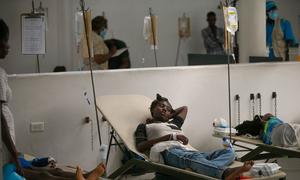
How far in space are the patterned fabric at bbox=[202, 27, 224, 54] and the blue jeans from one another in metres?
4.88

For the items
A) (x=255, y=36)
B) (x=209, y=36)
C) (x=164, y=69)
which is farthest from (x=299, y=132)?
(x=209, y=36)

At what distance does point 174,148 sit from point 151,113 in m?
0.73

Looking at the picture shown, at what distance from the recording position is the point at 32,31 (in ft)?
14.9

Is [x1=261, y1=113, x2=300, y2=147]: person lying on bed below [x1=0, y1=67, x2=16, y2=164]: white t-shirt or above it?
below

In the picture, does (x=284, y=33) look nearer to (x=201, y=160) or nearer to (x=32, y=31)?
(x=32, y=31)

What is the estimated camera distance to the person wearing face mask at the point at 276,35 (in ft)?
24.4

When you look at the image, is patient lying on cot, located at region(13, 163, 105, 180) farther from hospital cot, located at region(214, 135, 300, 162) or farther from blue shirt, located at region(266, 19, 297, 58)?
blue shirt, located at region(266, 19, 297, 58)

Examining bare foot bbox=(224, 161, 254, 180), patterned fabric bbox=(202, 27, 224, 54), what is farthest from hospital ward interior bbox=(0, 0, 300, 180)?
patterned fabric bbox=(202, 27, 224, 54)

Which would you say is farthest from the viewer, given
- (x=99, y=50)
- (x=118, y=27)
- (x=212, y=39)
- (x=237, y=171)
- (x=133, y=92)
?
(x=212, y=39)

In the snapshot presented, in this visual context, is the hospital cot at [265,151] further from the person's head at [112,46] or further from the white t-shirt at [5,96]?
the person's head at [112,46]

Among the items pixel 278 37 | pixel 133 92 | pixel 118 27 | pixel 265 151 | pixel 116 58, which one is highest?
pixel 118 27

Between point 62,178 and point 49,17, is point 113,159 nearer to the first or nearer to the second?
point 62,178

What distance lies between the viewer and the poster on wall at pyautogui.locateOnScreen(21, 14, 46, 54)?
14.9ft

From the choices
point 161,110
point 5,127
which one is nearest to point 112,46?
point 161,110
